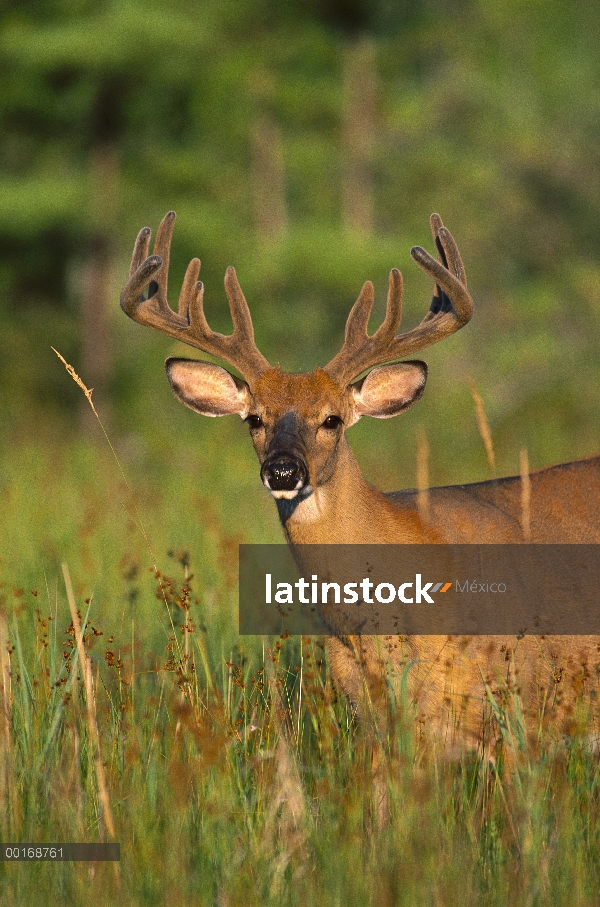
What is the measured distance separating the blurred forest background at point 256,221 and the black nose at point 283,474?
2624 mm

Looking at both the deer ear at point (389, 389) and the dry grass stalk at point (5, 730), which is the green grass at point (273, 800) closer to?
the dry grass stalk at point (5, 730)

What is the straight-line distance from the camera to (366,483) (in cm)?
447

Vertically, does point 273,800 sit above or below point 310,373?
below

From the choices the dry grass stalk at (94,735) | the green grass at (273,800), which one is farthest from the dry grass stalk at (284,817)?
the dry grass stalk at (94,735)

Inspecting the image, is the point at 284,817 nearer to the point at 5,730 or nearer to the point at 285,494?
the point at 5,730

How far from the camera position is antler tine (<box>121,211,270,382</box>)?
452 centimetres

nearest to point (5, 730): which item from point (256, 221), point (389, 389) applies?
point (389, 389)

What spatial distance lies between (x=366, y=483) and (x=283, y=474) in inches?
26.0

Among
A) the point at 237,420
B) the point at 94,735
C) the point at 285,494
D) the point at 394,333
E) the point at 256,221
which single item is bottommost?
the point at 94,735

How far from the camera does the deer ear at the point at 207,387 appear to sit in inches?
183

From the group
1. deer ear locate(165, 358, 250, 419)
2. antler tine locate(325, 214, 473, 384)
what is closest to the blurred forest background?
deer ear locate(165, 358, 250, 419)

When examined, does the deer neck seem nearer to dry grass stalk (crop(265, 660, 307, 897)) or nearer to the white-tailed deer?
the white-tailed deer

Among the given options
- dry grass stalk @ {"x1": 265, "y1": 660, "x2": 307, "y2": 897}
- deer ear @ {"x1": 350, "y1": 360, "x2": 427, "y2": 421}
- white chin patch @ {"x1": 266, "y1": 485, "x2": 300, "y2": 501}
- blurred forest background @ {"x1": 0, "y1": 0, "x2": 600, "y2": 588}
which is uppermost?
blurred forest background @ {"x1": 0, "y1": 0, "x2": 600, "y2": 588}

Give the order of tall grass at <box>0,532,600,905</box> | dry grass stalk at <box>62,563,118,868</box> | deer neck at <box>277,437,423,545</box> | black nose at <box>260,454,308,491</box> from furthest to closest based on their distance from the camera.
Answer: deer neck at <box>277,437,423,545</box>
black nose at <box>260,454,308,491</box>
dry grass stalk at <box>62,563,118,868</box>
tall grass at <box>0,532,600,905</box>
